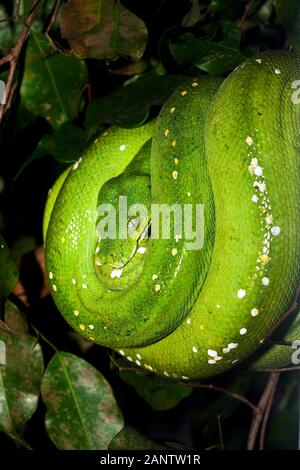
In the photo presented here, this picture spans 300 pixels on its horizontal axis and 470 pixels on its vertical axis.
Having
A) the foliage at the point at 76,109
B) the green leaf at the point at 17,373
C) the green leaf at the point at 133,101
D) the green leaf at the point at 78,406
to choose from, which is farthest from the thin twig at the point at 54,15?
the green leaf at the point at 78,406

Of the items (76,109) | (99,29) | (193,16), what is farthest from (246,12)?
(76,109)

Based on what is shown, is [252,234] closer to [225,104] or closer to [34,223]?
[225,104]

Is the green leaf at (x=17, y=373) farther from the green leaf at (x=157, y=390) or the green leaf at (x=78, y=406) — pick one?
the green leaf at (x=157, y=390)

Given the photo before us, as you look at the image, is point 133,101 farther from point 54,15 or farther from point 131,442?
point 131,442

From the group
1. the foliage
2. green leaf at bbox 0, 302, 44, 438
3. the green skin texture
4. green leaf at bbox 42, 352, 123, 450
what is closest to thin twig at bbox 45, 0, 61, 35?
the foliage

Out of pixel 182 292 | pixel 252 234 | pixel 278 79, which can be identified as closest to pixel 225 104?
pixel 278 79
